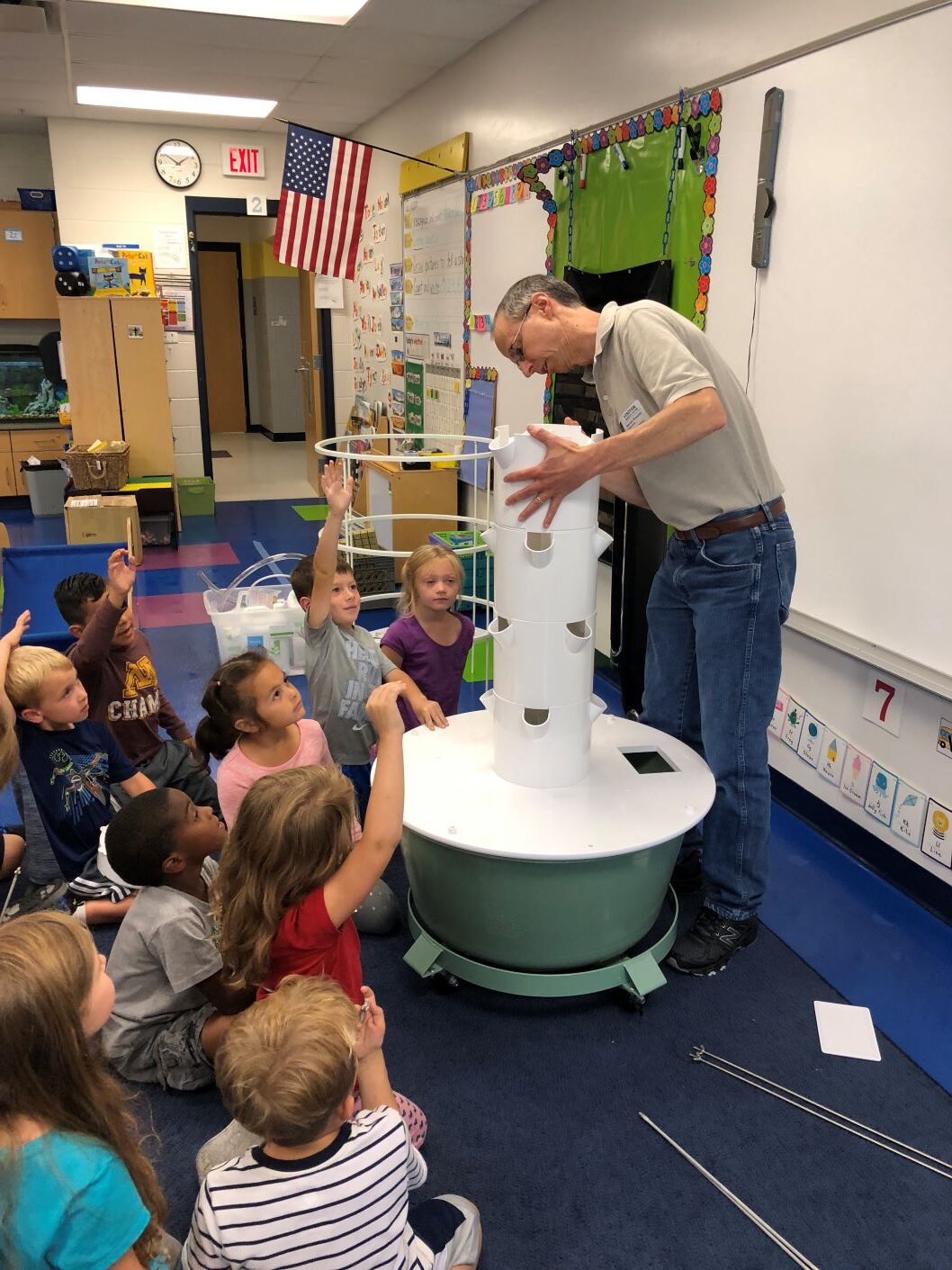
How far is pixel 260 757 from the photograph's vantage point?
226 centimetres

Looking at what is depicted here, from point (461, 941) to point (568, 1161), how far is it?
553 mm

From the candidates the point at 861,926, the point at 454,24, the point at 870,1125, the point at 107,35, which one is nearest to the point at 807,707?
the point at 861,926

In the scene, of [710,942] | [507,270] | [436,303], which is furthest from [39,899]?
[436,303]

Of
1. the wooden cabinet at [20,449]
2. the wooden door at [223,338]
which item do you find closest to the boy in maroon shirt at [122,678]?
the wooden cabinet at [20,449]

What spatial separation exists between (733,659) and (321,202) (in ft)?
14.4

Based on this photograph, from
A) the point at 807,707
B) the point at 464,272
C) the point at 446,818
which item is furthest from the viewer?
the point at 464,272

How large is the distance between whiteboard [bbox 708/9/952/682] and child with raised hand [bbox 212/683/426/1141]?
63.6 inches

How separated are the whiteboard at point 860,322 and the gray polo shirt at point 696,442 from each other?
53cm

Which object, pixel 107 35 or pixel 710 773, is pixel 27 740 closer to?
pixel 710 773

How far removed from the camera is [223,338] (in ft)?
42.4

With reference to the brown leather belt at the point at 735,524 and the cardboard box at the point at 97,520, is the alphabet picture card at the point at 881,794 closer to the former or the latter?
the brown leather belt at the point at 735,524

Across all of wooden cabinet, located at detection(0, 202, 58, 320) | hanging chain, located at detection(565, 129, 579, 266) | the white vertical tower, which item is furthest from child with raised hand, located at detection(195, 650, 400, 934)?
wooden cabinet, located at detection(0, 202, 58, 320)

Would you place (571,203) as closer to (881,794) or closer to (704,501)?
(704,501)

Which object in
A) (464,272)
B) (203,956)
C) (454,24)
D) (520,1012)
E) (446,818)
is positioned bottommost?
(520,1012)
